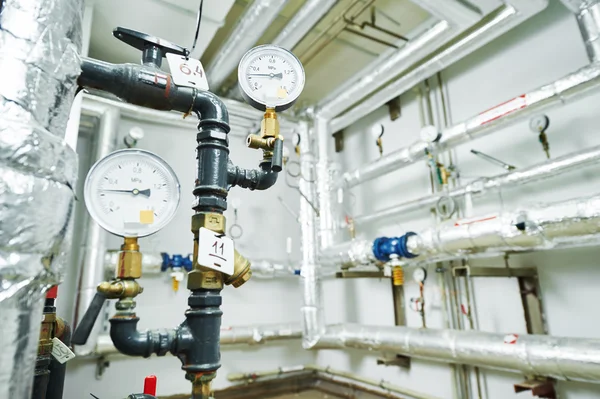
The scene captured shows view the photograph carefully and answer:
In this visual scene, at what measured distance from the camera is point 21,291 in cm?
51

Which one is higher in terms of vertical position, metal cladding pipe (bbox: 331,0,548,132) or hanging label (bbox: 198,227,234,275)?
metal cladding pipe (bbox: 331,0,548,132)

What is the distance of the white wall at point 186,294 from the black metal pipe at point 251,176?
1554 millimetres

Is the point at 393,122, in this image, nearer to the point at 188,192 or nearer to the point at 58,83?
the point at 188,192

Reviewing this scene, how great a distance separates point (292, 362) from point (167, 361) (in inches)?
35.3

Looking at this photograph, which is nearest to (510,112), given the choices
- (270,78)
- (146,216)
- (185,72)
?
(270,78)

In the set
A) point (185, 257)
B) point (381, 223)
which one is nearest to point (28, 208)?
point (185, 257)

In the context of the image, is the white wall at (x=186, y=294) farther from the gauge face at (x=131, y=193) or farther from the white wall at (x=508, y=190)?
the gauge face at (x=131, y=193)

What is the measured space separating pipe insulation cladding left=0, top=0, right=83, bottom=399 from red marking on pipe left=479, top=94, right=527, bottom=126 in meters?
1.56

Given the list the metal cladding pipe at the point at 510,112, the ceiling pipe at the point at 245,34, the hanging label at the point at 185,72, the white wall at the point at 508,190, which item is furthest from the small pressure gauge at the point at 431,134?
the hanging label at the point at 185,72

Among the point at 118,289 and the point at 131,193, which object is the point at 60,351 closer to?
the point at 118,289

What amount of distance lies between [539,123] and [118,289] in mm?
1774

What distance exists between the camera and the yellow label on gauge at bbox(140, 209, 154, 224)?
32.8 inches

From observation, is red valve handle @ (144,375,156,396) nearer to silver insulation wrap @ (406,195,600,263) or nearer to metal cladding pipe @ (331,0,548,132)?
silver insulation wrap @ (406,195,600,263)

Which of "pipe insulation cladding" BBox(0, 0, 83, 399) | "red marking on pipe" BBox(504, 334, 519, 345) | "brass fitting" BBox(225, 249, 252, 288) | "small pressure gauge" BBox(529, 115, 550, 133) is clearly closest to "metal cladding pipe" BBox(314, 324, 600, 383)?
"red marking on pipe" BBox(504, 334, 519, 345)
